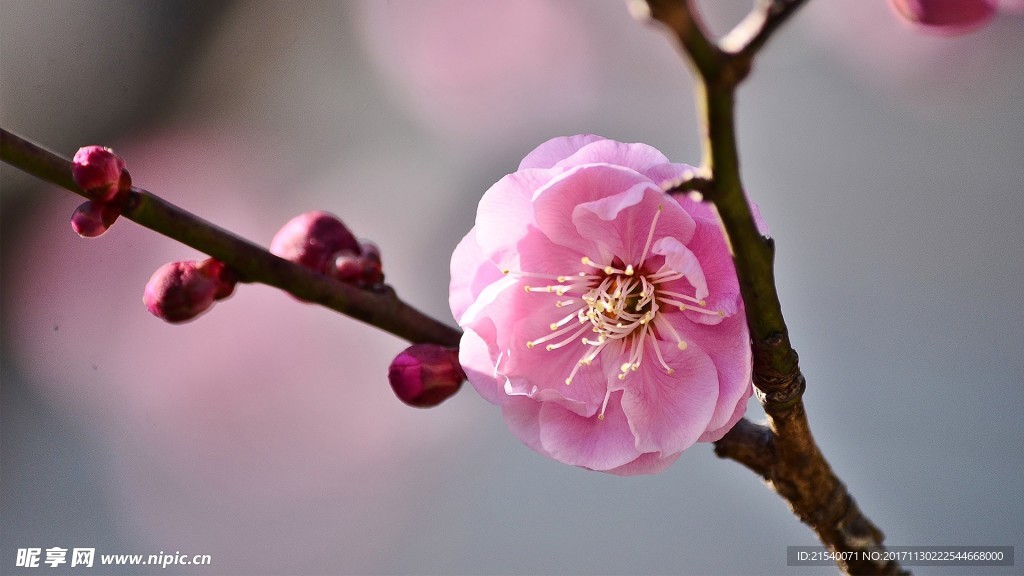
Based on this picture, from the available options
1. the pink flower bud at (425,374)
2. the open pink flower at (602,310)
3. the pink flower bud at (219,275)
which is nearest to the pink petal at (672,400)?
the open pink flower at (602,310)

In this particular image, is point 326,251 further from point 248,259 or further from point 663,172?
point 663,172

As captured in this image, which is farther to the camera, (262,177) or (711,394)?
(262,177)

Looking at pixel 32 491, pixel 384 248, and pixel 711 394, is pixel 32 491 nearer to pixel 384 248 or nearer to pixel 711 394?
pixel 384 248

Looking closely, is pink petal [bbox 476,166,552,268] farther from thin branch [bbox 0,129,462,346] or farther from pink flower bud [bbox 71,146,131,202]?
pink flower bud [bbox 71,146,131,202]

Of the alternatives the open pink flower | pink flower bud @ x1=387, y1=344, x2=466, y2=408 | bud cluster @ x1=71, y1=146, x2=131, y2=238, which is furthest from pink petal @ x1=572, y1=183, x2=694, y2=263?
bud cluster @ x1=71, y1=146, x2=131, y2=238

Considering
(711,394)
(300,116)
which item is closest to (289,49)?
(300,116)

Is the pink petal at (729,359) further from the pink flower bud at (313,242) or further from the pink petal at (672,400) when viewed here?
the pink flower bud at (313,242)
